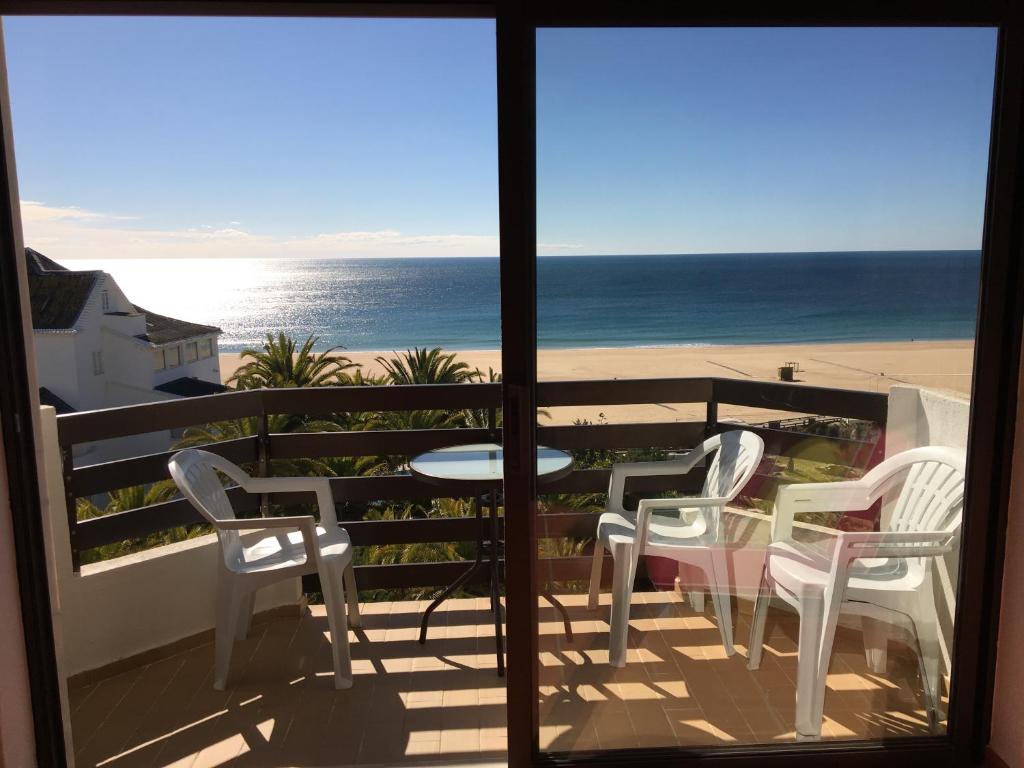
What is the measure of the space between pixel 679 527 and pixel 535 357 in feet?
1.99

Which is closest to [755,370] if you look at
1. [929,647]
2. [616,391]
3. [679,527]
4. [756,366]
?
[756,366]

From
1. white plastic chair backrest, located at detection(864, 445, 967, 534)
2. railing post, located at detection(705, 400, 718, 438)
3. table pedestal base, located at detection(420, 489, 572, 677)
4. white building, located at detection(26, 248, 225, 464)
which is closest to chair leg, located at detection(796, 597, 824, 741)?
white plastic chair backrest, located at detection(864, 445, 967, 534)

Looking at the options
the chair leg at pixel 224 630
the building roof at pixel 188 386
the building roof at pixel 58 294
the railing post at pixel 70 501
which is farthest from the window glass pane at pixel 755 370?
the building roof at pixel 188 386

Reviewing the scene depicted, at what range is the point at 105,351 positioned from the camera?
21359mm

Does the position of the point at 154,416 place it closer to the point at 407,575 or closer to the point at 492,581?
the point at 407,575

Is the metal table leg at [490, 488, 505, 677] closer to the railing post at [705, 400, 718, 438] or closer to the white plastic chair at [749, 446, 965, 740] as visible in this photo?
the white plastic chair at [749, 446, 965, 740]

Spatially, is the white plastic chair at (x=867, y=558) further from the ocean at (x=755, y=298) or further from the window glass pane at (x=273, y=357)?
the window glass pane at (x=273, y=357)

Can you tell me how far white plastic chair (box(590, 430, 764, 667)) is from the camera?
1942mm

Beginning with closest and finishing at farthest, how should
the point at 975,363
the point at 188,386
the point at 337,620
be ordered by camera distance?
the point at 975,363 → the point at 337,620 → the point at 188,386

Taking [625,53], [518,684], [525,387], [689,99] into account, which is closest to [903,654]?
[518,684]

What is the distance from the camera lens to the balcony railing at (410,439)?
1.90 meters

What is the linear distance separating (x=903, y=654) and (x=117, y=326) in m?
24.4

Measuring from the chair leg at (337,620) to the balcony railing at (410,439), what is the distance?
595 mm

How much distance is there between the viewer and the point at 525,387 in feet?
6.04
